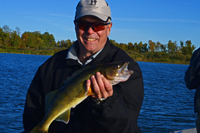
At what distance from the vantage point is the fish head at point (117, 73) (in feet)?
8.10

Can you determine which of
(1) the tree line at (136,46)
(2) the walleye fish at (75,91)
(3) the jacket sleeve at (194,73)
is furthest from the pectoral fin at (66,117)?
(1) the tree line at (136,46)

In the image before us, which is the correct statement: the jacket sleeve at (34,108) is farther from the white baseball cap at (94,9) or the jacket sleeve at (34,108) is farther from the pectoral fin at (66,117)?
the white baseball cap at (94,9)

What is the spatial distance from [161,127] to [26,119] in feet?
33.3

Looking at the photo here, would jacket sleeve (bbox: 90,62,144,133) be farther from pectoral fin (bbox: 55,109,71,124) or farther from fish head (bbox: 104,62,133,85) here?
pectoral fin (bbox: 55,109,71,124)

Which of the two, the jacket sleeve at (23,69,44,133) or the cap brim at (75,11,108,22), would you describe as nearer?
the cap brim at (75,11,108,22)

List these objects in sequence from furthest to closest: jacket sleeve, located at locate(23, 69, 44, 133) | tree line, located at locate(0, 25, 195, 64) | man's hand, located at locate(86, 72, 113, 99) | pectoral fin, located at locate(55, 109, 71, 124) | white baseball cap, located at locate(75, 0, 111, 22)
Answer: tree line, located at locate(0, 25, 195, 64)
jacket sleeve, located at locate(23, 69, 44, 133)
white baseball cap, located at locate(75, 0, 111, 22)
pectoral fin, located at locate(55, 109, 71, 124)
man's hand, located at locate(86, 72, 113, 99)

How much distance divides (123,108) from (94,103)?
1.09 feet

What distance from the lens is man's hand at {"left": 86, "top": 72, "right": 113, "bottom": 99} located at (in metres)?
2.30

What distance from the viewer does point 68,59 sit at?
3248 millimetres

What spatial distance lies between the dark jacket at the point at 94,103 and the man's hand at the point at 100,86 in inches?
4.0

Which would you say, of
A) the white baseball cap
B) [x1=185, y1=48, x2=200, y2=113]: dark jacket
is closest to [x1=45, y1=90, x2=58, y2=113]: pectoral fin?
the white baseball cap

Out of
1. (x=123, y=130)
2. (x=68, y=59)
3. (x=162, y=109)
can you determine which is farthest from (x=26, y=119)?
(x=162, y=109)

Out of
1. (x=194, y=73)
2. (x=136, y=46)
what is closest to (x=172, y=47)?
(x=136, y=46)

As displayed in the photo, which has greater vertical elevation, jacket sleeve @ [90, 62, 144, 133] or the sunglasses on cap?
the sunglasses on cap
